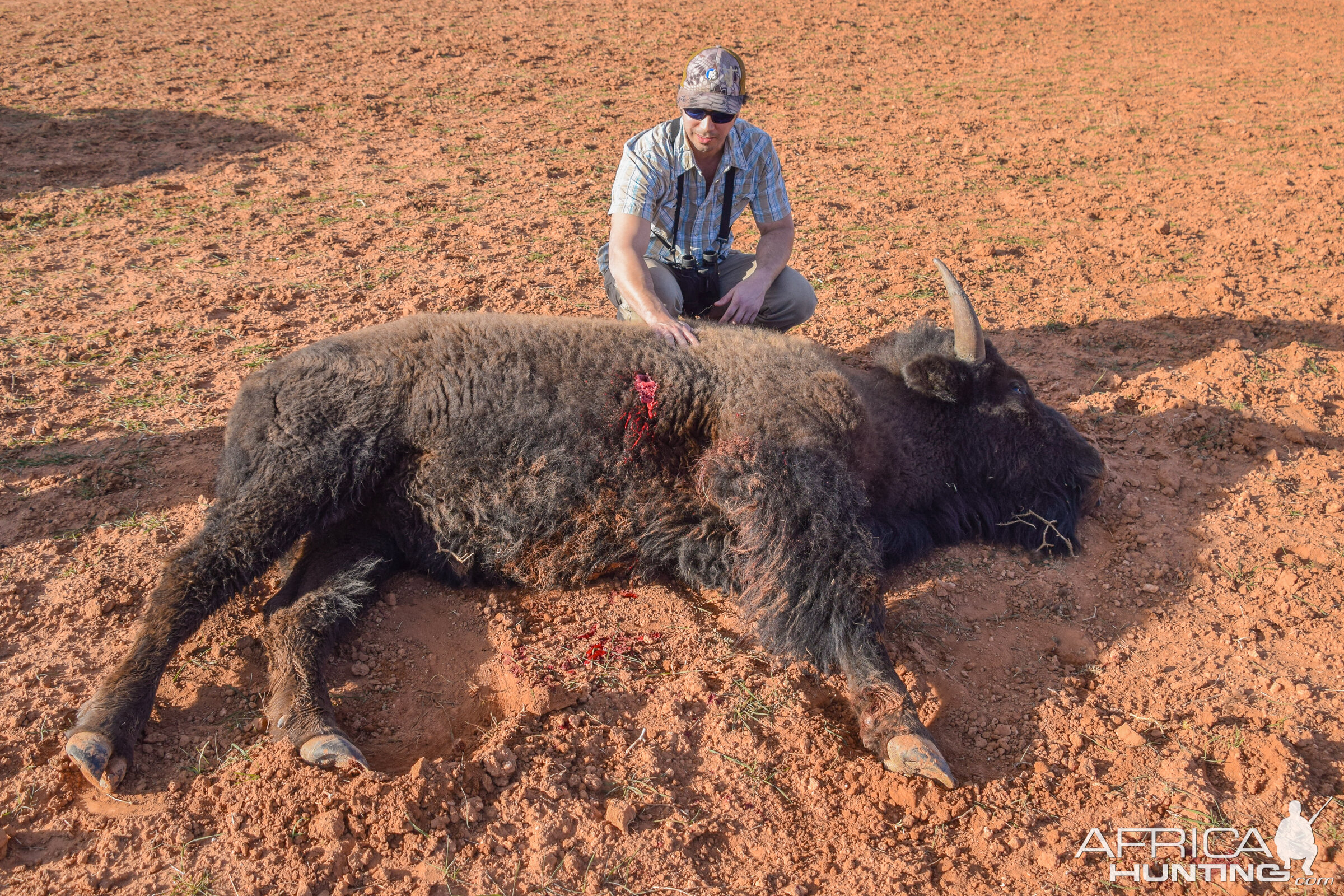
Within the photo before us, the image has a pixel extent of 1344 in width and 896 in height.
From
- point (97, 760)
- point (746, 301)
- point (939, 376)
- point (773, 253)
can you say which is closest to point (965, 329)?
point (939, 376)

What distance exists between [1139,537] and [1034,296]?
8.88 ft

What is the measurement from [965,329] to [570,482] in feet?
6.59

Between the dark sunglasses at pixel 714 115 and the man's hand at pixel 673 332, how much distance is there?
1053 millimetres

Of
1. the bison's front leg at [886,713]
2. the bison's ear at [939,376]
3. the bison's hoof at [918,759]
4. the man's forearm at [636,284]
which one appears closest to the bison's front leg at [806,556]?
the bison's front leg at [886,713]

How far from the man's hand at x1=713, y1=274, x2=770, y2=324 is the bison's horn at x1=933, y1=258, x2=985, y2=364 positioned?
105 cm

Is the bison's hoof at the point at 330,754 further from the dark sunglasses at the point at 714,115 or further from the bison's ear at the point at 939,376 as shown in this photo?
the dark sunglasses at the point at 714,115

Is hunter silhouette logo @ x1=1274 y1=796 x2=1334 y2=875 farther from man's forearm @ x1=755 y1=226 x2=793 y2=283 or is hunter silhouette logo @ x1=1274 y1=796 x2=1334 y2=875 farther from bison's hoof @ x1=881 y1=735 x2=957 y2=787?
man's forearm @ x1=755 y1=226 x2=793 y2=283

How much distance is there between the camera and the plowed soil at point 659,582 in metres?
2.65

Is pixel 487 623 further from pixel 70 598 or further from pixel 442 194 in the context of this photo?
pixel 442 194

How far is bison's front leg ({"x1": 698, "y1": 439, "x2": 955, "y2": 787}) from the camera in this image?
319 centimetres

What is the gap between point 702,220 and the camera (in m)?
4.90

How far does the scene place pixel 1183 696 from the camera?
3.21 meters

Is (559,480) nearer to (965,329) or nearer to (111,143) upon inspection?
(965,329)

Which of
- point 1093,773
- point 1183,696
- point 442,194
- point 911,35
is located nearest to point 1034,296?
point 1183,696
